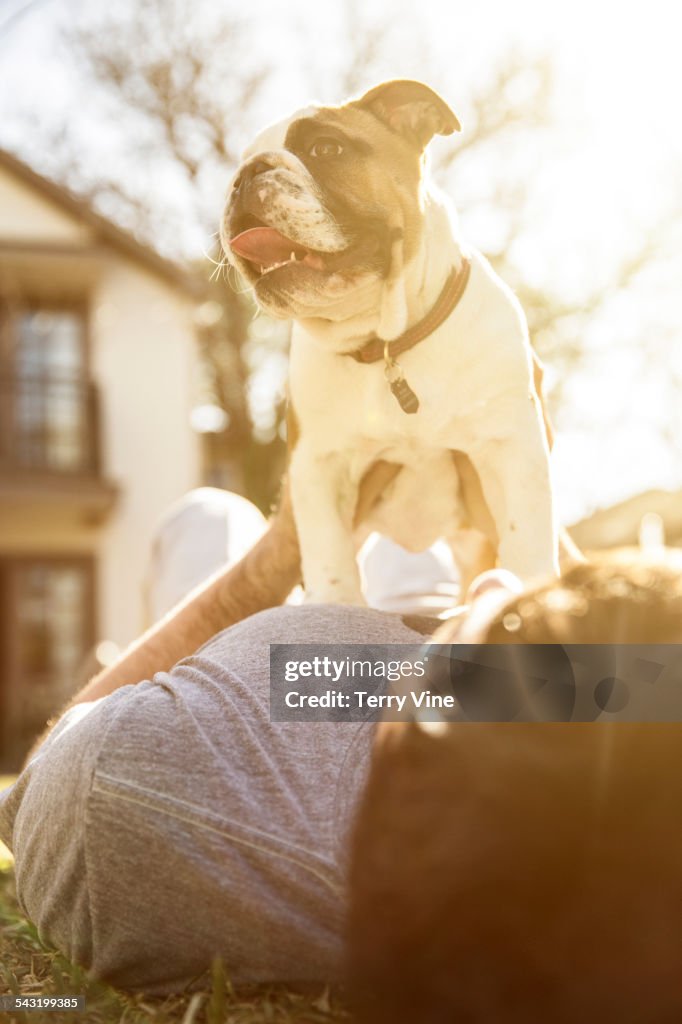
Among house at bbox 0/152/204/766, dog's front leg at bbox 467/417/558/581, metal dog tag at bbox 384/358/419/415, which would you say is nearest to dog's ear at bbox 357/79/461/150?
metal dog tag at bbox 384/358/419/415

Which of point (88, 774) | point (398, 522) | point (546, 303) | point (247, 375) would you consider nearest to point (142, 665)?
point (398, 522)

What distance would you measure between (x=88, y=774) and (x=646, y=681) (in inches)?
22.1

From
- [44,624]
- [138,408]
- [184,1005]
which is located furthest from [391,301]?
[44,624]

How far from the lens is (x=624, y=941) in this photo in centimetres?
81

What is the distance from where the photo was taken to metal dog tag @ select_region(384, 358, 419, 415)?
169 centimetres

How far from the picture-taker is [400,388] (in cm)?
170

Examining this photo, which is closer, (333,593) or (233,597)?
(333,593)

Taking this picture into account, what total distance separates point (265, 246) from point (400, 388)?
301mm

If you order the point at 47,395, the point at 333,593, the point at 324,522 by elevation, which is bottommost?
the point at 333,593

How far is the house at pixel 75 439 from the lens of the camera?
9.44 m

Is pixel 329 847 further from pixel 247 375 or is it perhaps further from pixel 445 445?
pixel 247 375

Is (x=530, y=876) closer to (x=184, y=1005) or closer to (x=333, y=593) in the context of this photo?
(x=184, y=1005)

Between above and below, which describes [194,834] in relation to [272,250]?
below

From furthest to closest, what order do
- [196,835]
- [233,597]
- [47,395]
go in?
[47,395]
[233,597]
[196,835]
